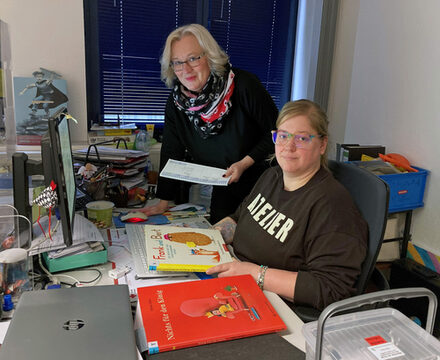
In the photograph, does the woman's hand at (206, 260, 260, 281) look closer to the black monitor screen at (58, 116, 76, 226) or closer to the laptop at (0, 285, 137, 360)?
the laptop at (0, 285, 137, 360)

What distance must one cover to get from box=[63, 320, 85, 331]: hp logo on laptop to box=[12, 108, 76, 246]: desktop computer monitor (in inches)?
12.2

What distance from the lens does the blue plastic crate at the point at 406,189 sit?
2.38m

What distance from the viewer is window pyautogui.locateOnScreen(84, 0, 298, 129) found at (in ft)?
9.84

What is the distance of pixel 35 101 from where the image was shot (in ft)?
8.31

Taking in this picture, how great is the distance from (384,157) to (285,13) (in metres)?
1.63

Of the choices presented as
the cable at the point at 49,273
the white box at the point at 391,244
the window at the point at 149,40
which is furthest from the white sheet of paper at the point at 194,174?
the window at the point at 149,40

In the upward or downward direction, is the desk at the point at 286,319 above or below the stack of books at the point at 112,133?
below

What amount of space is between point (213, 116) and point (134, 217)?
24.8 inches

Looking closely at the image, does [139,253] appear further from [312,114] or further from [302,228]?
[312,114]

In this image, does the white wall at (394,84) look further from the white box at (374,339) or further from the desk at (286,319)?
the white box at (374,339)

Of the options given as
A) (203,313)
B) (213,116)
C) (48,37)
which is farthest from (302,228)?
(48,37)

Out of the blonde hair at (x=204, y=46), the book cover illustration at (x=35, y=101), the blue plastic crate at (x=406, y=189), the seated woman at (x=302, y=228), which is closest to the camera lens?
the seated woman at (x=302, y=228)

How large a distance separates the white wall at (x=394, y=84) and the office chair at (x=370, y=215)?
144 centimetres

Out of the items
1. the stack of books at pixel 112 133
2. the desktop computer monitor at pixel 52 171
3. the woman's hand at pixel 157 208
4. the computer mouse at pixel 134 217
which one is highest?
the desktop computer monitor at pixel 52 171
